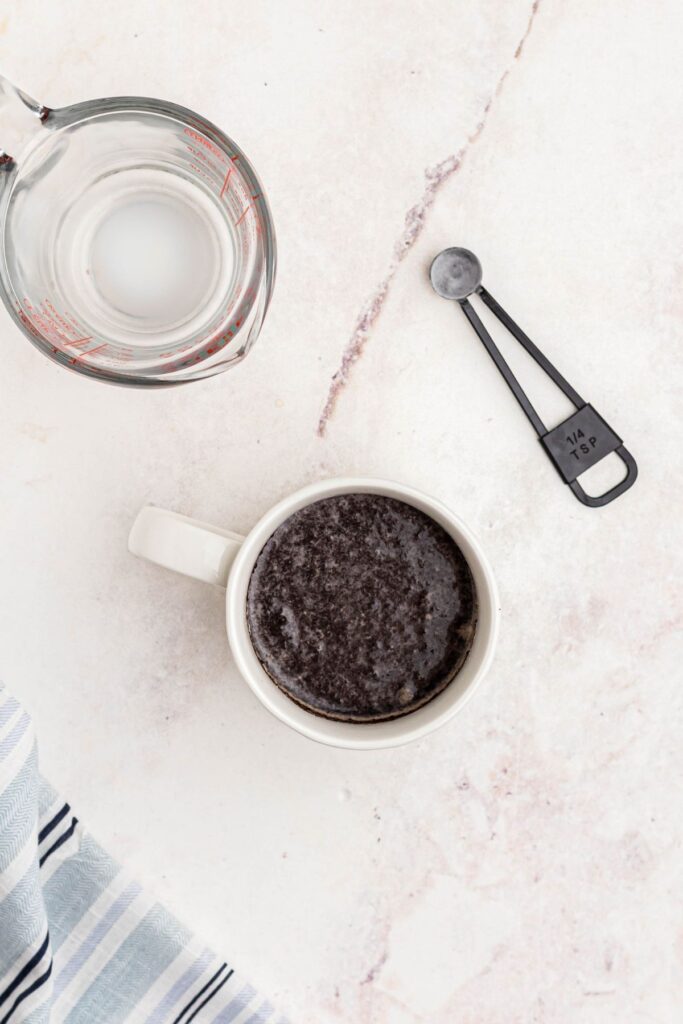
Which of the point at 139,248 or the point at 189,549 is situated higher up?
the point at 139,248

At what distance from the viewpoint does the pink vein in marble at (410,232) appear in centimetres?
84

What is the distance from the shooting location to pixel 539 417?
842mm

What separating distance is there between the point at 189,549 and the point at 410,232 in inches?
14.6

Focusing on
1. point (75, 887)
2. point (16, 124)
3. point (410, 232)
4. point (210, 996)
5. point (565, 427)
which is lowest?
point (210, 996)

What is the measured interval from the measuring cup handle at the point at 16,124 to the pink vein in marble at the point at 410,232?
32 centimetres

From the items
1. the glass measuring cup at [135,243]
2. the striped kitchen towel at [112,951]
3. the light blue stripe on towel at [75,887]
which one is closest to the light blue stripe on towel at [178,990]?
the striped kitchen towel at [112,951]

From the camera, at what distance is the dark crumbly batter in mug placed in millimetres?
766

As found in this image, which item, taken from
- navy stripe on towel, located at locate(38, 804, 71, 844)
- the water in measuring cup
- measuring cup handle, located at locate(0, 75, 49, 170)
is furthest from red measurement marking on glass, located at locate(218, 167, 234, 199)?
navy stripe on towel, located at locate(38, 804, 71, 844)

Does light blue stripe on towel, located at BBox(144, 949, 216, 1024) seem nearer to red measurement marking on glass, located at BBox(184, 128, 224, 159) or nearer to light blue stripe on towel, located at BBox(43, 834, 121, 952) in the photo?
light blue stripe on towel, located at BBox(43, 834, 121, 952)

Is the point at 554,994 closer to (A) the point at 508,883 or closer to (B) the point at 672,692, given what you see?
(A) the point at 508,883

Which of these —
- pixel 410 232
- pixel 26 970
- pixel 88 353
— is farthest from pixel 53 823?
pixel 410 232

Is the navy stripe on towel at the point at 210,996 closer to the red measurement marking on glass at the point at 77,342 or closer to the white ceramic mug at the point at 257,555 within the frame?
the white ceramic mug at the point at 257,555

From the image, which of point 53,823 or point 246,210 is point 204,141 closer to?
point 246,210

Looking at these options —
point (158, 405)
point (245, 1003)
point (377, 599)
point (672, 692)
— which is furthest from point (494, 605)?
point (245, 1003)
